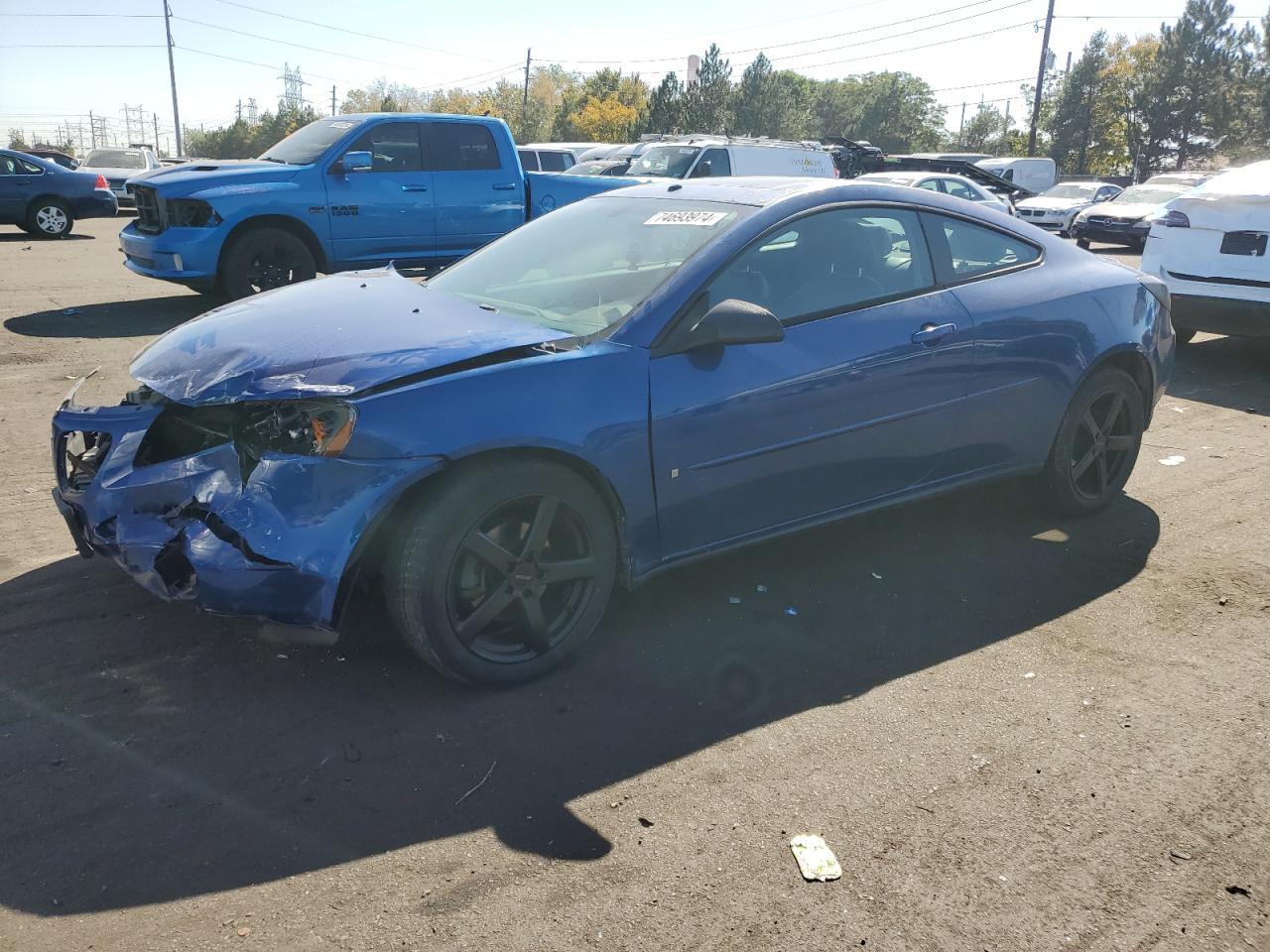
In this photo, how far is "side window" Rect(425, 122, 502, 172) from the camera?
1095cm

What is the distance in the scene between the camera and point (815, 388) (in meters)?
3.86

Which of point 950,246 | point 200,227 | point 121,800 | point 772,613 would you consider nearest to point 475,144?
point 200,227

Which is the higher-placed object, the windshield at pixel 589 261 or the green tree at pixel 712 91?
the green tree at pixel 712 91

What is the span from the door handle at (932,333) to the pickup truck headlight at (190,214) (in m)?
7.58

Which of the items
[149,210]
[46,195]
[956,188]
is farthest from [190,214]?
[956,188]

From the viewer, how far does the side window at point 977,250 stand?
4457 mm

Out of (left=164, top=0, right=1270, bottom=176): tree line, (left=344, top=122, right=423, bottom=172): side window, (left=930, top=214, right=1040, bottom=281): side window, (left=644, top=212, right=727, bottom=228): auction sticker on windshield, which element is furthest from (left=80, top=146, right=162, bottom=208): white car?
(left=164, top=0, right=1270, bottom=176): tree line

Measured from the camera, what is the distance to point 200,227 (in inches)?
375

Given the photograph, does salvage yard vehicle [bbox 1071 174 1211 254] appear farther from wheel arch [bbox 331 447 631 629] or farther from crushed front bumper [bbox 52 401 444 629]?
crushed front bumper [bbox 52 401 444 629]

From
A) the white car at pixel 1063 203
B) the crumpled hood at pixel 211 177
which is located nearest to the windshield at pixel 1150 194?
the white car at pixel 1063 203

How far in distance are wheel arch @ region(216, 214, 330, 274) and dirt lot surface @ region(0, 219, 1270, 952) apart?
5.61m

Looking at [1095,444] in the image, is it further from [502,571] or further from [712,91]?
[712,91]

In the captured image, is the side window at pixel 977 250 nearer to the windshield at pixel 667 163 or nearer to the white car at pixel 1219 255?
the white car at pixel 1219 255

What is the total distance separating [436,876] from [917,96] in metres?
112
